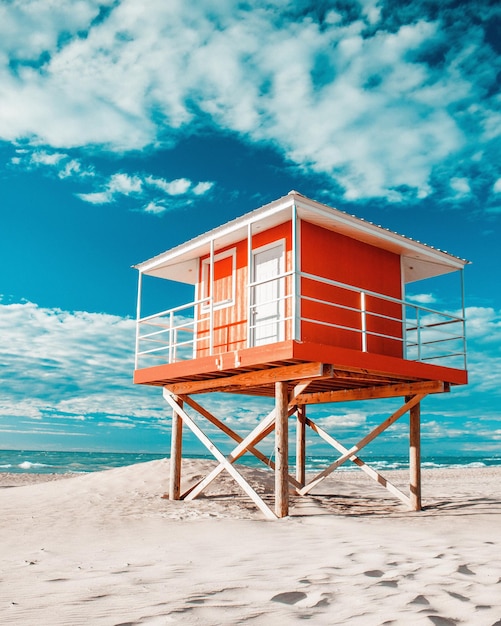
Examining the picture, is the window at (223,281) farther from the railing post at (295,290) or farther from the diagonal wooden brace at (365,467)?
the diagonal wooden brace at (365,467)

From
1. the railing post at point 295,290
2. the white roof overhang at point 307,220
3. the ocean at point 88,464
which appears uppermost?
the white roof overhang at point 307,220

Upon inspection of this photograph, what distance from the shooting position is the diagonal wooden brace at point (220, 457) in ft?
39.4

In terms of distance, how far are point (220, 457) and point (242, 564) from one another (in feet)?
20.9

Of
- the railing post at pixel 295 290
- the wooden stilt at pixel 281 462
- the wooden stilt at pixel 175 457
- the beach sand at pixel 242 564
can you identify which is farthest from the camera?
the wooden stilt at pixel 175 457

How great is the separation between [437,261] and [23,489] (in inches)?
522

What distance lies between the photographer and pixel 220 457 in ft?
44.1

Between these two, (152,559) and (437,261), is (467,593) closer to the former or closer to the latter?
(152,559)

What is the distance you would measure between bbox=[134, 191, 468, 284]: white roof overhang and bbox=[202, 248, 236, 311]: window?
266 millimetres

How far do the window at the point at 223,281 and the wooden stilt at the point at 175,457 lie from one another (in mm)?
2925

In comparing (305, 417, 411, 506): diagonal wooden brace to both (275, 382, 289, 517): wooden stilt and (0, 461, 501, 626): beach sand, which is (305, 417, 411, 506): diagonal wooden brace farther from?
(275, 382, 289, 517): wooden stilt

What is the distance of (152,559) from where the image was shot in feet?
25.6

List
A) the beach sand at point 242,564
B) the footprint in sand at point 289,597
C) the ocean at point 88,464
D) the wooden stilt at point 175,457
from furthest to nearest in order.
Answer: the ocean at point 88,464
the wooden stilt at point 175,457
the footprint in sand at point 289,597
the beach sand at point 242,564

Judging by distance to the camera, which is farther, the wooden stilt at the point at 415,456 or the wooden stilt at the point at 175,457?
the wooden stilt at the point at 175,457

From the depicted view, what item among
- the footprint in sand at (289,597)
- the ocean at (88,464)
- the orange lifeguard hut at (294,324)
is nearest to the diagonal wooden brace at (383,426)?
the orange lifeguard hut at (294,324)
